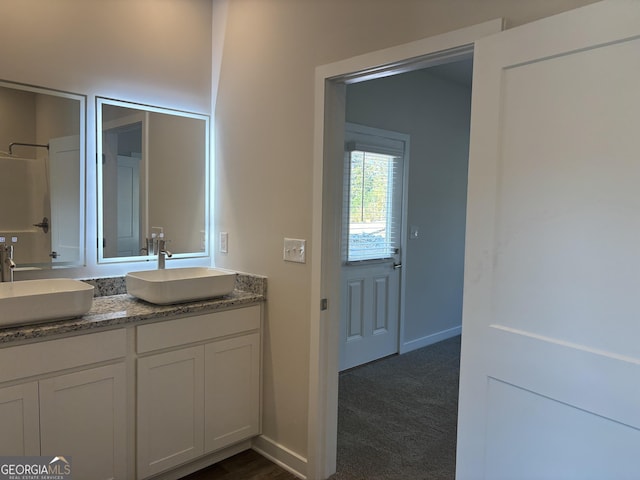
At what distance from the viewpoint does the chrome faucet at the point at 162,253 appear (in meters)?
2.61

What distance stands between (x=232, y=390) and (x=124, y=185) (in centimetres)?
126

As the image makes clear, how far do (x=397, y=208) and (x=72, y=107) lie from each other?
103 inches

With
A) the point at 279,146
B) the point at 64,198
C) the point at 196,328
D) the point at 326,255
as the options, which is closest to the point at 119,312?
the point at 196,328

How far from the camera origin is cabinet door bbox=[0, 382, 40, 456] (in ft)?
5.58

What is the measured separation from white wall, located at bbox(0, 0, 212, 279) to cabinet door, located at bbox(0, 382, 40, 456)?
0.65 m

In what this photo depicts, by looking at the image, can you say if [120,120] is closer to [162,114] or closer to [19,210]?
[162,114]

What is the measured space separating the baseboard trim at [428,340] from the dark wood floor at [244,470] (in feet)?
6.53

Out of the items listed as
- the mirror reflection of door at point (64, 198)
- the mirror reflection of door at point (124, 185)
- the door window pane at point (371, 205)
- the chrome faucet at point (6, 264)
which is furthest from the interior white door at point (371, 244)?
the chrome faucet at point (6, 264)

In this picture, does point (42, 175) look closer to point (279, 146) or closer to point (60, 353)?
point (60, 353)

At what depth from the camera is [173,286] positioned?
7.15 feet

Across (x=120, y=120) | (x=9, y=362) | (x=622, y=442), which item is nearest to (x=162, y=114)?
(x=120, y=120)

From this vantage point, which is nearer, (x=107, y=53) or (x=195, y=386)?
(x=195, y=386)

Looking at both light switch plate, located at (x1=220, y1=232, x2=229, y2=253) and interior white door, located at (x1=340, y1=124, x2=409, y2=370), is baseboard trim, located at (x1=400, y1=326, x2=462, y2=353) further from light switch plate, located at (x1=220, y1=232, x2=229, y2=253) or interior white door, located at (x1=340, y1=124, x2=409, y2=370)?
light switch plate, located at (x1=220, y1=232, x2=229, y2=253)

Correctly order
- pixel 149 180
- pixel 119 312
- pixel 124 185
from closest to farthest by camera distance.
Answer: pixel 119 312 < pixel 124 185 < pixel 149 180
